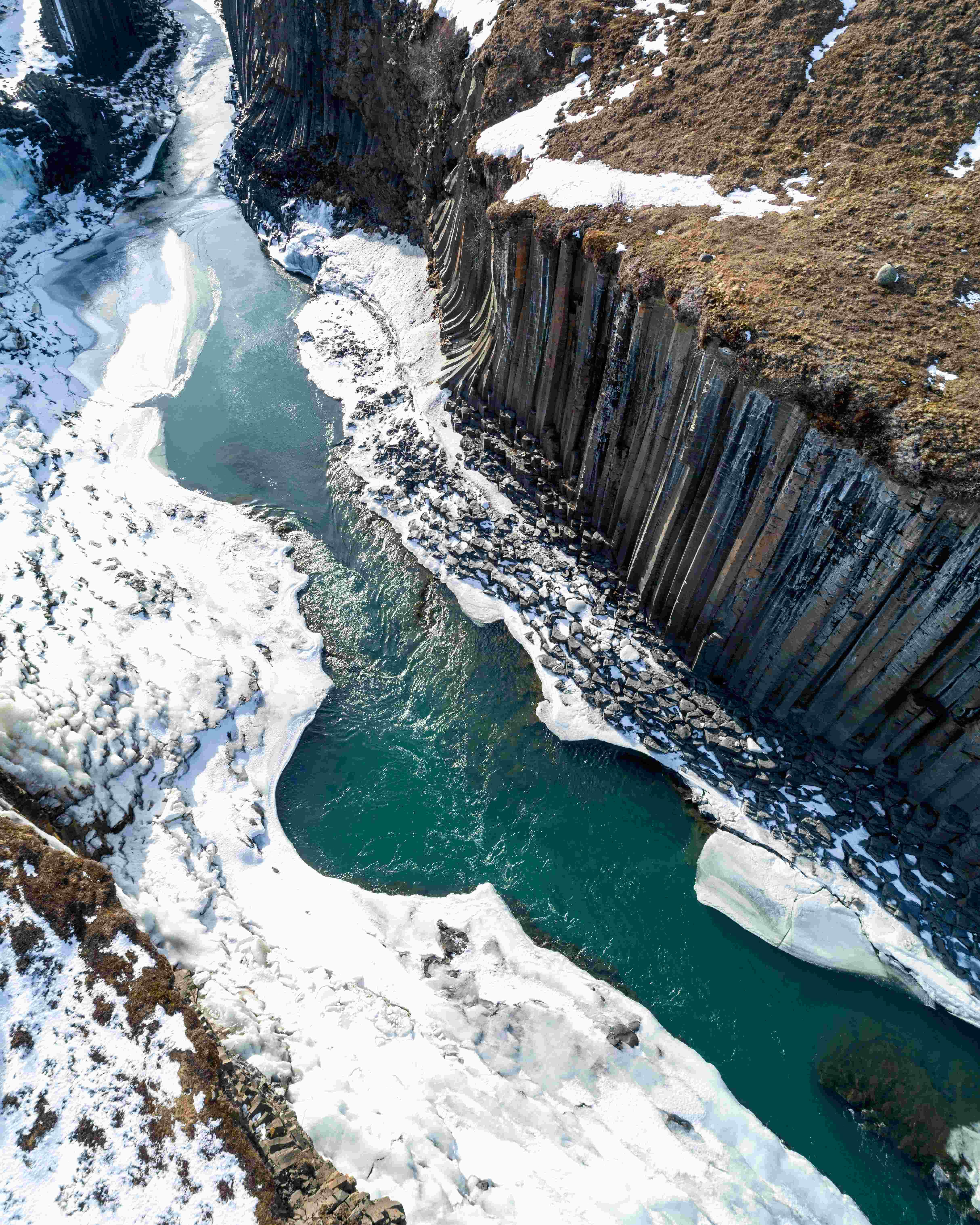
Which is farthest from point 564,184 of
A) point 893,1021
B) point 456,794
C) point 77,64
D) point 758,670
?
point 77,64

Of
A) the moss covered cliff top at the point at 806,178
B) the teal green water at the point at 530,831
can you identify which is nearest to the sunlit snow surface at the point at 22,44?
the teal green water at the point at 530,831

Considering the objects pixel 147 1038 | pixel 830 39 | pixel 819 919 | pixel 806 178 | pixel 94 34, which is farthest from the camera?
pixel 94 34

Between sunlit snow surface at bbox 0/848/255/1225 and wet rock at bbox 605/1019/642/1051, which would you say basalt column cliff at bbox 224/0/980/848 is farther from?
sunlit snow surface at bbox 0/848/255/1225

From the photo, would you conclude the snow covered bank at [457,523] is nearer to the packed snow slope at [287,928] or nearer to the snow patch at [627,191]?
the packed snow slope at [287,928]

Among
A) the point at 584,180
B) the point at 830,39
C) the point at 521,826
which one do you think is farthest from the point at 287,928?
the point at 830,39

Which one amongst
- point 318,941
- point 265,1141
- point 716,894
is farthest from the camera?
point 716,894

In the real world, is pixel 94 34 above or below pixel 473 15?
below

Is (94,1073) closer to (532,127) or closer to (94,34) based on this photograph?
(532,127)

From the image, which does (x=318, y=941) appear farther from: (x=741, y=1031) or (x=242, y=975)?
(x=741, y=1031)
